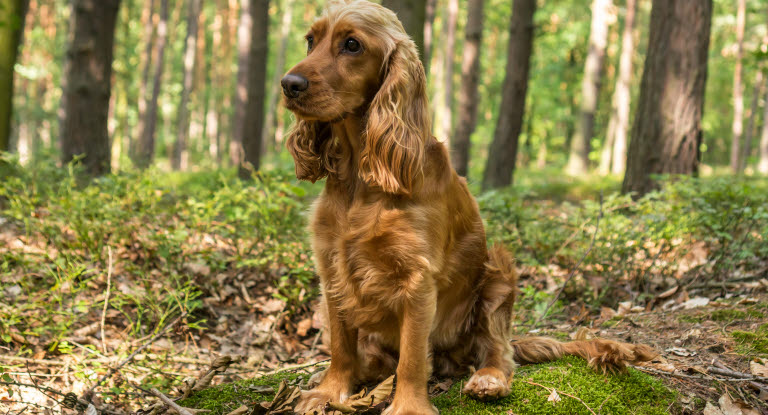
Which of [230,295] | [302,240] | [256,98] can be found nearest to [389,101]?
[302,240]

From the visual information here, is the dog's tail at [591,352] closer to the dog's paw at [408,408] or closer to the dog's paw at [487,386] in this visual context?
the dog's paw at [487,386]

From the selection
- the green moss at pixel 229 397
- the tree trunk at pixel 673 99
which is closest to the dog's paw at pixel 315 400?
the green moss at pixel 229 397

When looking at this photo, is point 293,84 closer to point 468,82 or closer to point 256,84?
point 256,84

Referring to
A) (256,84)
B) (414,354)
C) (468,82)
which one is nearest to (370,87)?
(414,354)

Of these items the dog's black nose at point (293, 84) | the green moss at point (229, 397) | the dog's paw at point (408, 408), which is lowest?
the green moss at point (229, 397)

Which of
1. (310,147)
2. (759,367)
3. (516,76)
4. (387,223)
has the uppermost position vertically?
(516,76)

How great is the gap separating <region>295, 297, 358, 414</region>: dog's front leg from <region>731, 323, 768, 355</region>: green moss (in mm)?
2013

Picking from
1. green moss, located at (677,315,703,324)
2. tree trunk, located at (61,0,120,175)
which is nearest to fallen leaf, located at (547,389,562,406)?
green moss, located at (677,315,703,324)

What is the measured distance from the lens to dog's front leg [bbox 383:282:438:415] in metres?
2.37

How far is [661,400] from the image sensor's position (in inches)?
97.3

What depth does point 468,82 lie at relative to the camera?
1186cm

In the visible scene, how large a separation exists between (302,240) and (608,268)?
247 centimetres

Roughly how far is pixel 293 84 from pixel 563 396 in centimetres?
177

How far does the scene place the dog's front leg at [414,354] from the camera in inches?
93.4
